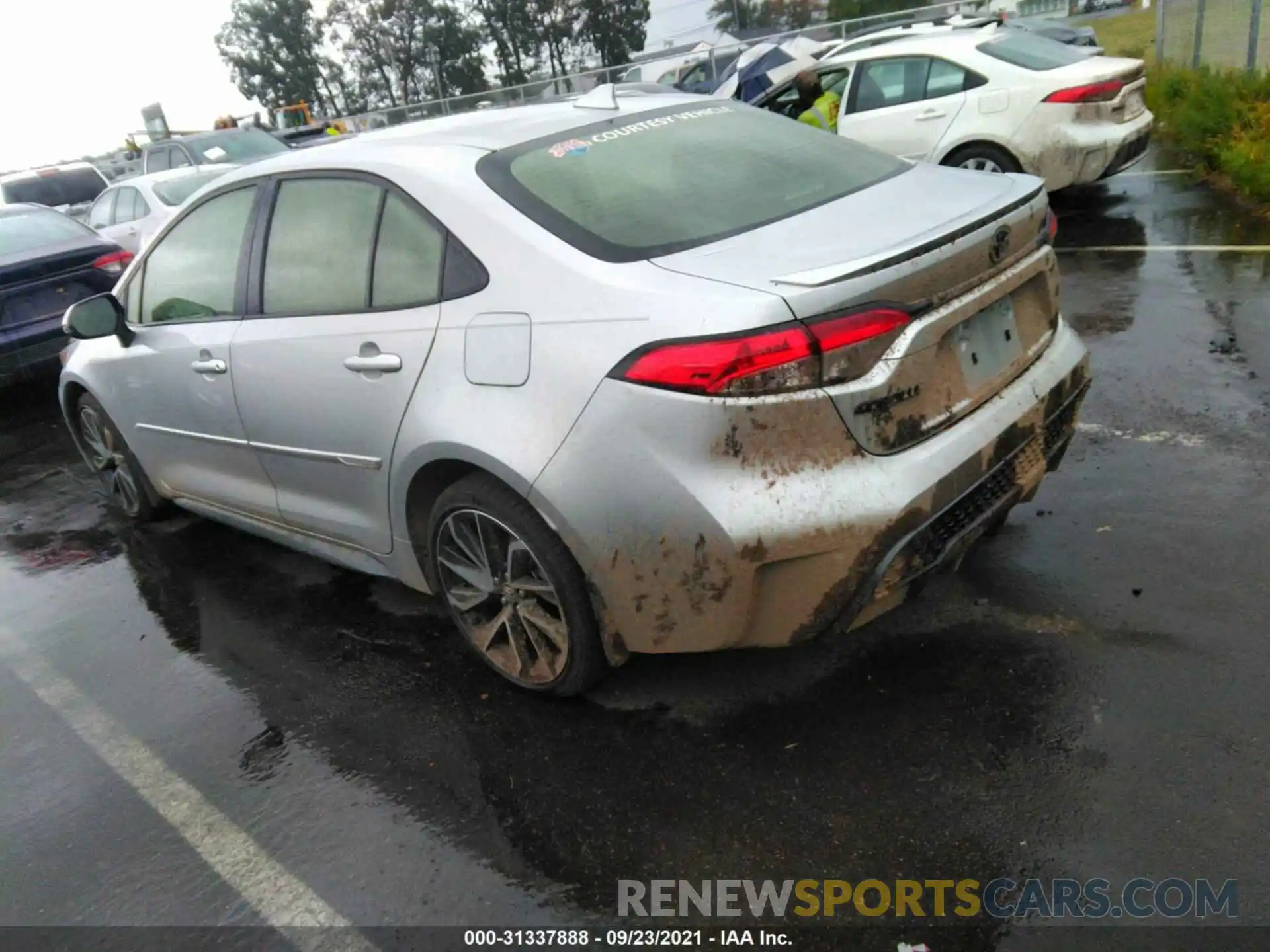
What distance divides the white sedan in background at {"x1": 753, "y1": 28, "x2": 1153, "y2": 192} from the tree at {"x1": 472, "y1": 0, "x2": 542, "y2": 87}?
60.4 metres

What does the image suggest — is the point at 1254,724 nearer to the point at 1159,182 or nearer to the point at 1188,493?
the point at 1188,493

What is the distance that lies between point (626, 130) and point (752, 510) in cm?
159

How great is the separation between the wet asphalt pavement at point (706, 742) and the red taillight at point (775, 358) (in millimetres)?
1121

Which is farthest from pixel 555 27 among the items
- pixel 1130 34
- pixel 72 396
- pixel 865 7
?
pixel 72 396

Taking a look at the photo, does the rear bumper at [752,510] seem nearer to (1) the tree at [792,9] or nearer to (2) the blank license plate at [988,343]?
(2) the blank license plate at [988,343]

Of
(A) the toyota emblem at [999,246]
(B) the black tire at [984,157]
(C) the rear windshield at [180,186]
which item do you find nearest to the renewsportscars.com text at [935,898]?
(A) the toyota emblem at [999,246]

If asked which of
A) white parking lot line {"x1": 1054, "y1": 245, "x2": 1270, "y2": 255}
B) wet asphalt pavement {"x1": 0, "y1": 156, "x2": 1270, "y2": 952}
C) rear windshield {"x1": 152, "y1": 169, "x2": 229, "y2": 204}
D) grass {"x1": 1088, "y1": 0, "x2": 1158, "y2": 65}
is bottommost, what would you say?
grass {"x1": 1088, "y1": 0, "x2": 1158, "y2": 65}

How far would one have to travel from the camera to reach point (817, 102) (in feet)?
32.4

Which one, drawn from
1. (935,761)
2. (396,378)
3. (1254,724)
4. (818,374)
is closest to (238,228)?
(396,378)

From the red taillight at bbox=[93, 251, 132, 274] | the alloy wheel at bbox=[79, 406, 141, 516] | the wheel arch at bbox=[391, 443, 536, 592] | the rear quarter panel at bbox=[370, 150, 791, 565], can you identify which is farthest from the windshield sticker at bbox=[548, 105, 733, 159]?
the red taillight at bbox=[93, 251, 132, 274]

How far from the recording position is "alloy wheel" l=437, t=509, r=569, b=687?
10.3 feet

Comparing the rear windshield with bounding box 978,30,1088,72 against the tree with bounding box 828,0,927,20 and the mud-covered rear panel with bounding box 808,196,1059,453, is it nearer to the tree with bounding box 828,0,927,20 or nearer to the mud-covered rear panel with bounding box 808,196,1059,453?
the mud-covered rear panel with bounding box 808,196,1059,453

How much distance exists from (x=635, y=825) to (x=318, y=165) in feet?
8.23

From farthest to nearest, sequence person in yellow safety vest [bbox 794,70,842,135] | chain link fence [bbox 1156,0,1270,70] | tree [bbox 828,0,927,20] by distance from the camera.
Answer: tree [bbox 828,0,927,20] → chain link fence [bbox 1156,0,1270,70] → person in yellow safety vest [bbox 794,70,842,135]
